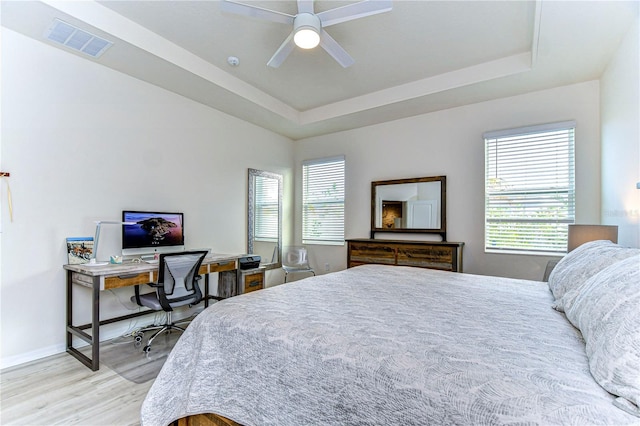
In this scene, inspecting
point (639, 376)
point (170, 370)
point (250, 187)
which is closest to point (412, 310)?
point (639, 376)

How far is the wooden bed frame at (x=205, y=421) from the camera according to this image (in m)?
1.29

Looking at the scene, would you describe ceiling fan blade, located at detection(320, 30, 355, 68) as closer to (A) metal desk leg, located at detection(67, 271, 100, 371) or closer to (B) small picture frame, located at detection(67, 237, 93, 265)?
(A) metal desk leg, located at detection(67, 271, 100, 371)

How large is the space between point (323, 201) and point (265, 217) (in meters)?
1.04

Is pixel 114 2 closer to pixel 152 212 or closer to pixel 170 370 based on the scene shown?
pixel 152 212

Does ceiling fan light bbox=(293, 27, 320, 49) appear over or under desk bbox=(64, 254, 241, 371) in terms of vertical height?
over

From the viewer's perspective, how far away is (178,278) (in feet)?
9.80

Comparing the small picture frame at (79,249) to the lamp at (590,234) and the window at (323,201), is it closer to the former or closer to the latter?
the window at (323,201)

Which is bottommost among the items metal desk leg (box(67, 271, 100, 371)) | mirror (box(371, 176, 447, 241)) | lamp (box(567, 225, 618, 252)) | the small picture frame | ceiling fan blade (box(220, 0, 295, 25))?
metal desk leg (box(67, 271, 100, 371))

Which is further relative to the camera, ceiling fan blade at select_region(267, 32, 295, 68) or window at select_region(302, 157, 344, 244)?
window at select_region(302, 157, 344, 244)

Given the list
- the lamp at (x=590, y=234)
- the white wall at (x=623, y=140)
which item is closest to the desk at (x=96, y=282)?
the lamp at (x=590, y=234)

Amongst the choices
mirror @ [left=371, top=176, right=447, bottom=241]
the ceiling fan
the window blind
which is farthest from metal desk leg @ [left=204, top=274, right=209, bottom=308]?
the ceiling fan

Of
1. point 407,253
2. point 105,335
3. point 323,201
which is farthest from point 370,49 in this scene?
point 105,335

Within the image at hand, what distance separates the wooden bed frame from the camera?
129 cm

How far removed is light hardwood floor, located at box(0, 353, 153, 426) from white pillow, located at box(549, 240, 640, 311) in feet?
8.28
